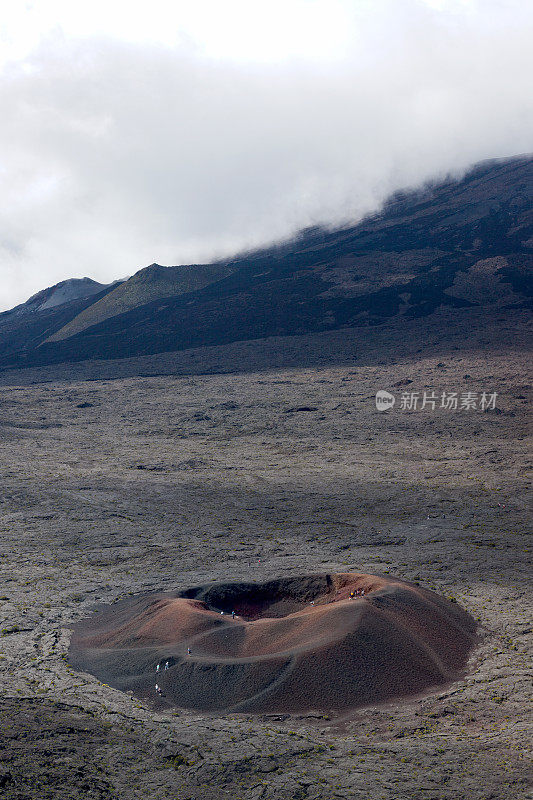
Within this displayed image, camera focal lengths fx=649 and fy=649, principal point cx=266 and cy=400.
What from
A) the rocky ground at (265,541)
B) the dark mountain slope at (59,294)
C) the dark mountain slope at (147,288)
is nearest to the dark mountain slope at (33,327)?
the dark mountain slope at (147,288)

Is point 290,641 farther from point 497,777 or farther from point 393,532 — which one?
point 393,532

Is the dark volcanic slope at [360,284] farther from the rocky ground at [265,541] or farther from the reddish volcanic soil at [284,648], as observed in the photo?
the reddish volcanic soil at [284,648]

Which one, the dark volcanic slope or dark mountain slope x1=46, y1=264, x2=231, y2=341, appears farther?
dark mountain slope x1=46, y1=264, x2=231, y2=341

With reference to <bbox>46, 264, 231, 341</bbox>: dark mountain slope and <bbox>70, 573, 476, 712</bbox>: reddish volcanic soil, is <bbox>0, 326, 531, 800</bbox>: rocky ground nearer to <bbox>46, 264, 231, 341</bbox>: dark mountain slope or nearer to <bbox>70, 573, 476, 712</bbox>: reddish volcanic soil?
<bbox>70, 573, 476, 712</bbox>: reddish volcanic soil

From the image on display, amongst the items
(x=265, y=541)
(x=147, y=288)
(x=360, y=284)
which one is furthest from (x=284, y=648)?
(x=147, y=288)

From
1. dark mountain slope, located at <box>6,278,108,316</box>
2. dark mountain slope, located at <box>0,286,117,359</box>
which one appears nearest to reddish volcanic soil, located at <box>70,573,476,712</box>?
dark mountain slope, located at <box>0,286,117,359</box>

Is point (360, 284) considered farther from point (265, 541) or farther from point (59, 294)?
point (59, 294)
